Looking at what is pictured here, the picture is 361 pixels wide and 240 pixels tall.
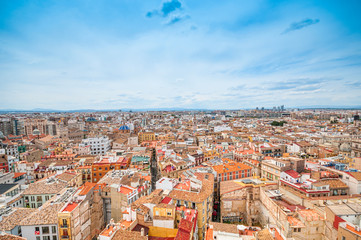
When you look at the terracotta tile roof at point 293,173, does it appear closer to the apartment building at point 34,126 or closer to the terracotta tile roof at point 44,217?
the terracotta tile roof at point 44,217

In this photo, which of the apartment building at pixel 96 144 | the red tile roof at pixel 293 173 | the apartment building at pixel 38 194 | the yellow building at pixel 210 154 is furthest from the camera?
the apartment building at pixel 96 144

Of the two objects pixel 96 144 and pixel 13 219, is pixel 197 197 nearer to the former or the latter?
pixel 13 219

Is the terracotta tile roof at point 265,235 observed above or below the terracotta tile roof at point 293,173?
below

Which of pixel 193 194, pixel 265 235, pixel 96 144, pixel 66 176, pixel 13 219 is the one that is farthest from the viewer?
pixel 96 144

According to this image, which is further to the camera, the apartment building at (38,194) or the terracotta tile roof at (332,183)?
the apartment building at (38,194)

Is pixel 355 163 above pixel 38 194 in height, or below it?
above

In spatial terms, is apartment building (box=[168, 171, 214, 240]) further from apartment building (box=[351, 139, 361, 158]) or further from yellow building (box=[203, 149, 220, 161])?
apartment building (box=[351, 139, 361, 158])

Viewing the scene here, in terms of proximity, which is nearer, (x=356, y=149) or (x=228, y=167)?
(x=228, y=167)

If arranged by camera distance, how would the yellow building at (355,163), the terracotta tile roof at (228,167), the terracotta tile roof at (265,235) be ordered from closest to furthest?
1. the terracotta tile roof at (265,235)
2. the yellow building at (355,163)
3. the terracotta tile roof at (228,167)

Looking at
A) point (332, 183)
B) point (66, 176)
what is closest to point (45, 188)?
point (66, 176)

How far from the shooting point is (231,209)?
115 feet

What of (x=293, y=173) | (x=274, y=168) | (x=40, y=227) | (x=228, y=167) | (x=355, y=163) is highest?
(x=355, y=163)

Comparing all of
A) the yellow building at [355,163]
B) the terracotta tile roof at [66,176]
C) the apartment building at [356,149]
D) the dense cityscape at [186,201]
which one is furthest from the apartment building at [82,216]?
the apartment building at [356,149]

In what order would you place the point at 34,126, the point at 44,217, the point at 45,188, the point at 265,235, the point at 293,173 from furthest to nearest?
the point at 34,126 < the point at 293,173 < the point at 45,188 < the point at 44,217 < the point at 265,235
